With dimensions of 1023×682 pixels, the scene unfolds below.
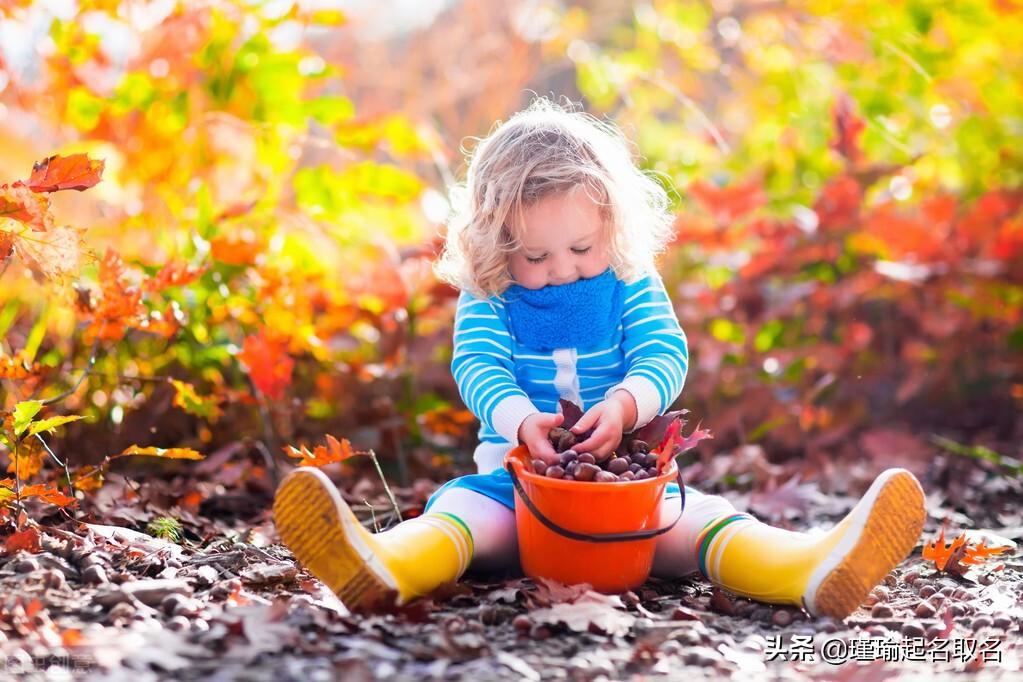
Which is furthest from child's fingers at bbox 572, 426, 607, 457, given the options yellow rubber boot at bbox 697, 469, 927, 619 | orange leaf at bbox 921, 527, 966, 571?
orange leaf at bbox 921, 527, 966, 571

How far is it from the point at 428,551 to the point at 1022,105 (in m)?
3.45

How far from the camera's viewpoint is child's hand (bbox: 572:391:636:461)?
77.7 inches

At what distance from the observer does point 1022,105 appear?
4238mm

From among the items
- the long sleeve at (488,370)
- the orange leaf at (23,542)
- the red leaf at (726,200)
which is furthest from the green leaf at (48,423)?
the red leaf at (726,200)

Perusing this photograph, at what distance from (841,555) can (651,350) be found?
1.99 ft

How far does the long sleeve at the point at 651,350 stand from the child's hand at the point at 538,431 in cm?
16

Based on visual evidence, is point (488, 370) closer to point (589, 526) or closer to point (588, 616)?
point (589, 526)

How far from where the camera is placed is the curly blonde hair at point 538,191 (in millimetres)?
2121

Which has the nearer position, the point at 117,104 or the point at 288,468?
the point at 288,468

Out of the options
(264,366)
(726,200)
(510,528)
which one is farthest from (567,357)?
(726,200)

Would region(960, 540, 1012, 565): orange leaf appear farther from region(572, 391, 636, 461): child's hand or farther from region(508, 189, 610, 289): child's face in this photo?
region(508, 189, 610, 289): child's face

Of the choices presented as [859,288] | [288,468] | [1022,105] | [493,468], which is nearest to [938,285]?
[859,288]

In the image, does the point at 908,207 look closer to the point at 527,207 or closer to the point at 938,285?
the point at 938,285

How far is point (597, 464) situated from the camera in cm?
197
